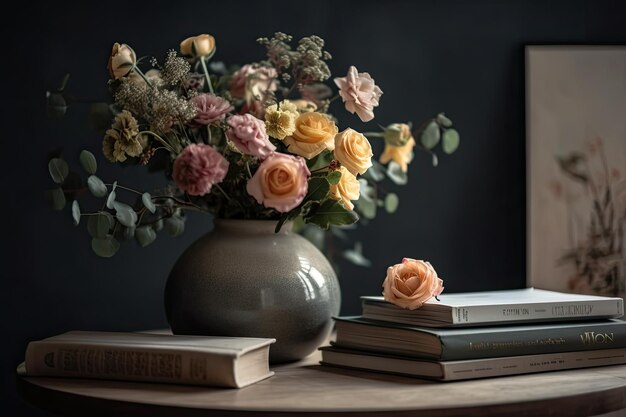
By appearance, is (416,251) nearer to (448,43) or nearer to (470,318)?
(448,43)

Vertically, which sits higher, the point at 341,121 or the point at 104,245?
the point at 341,121

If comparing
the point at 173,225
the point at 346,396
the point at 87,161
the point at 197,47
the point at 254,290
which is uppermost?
the point at 197,47

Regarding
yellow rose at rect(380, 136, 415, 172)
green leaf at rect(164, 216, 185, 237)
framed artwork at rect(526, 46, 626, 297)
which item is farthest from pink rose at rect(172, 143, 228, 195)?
framed artwork at rect(526, 46, 626, 297)

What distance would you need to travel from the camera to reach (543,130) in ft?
7.28

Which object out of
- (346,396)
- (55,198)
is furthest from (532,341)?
(55,198)

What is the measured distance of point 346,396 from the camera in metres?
1.21

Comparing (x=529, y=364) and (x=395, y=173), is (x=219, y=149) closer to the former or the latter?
(x=395, y=173)

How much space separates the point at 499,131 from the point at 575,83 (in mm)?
220

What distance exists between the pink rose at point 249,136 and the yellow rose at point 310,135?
2.7 inches

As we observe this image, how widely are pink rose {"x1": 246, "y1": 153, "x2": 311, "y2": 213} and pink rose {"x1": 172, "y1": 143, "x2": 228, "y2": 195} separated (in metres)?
0.06

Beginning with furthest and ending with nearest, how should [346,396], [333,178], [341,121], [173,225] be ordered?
[341,121] < [173,225] < [333,178] < [346,396]

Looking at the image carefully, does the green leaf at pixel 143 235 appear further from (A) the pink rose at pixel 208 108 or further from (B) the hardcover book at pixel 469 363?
(B) the hardcover book at pixel 469 363

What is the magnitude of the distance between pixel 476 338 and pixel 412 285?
0.44 feet

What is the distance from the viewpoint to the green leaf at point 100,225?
1.43 m
